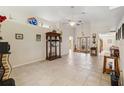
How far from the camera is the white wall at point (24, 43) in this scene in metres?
5.22

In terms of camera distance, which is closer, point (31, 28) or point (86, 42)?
point (31, 28)

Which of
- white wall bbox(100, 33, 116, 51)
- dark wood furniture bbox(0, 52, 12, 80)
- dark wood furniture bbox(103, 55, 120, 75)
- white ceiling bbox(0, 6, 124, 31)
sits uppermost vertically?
white ceiling bbox(0, 6, 124, 31)

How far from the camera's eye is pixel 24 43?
6.12 metres

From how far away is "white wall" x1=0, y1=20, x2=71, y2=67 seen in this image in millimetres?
5223

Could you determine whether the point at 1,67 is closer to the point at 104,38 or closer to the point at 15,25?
the point at 15,25

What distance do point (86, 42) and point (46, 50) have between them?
6.50m

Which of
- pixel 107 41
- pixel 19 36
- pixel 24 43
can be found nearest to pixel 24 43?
pixel 24 43

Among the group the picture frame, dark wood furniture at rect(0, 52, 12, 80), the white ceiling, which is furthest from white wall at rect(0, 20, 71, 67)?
dark wood furniture at rect(0, 52, 12, 80)

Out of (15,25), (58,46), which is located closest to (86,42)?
(58,46)

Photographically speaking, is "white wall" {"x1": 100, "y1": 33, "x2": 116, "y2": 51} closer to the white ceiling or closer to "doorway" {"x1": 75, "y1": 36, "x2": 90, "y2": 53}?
"doorway" {"x1": 75, "y1": 36, "x2": 90, "y2": 53}

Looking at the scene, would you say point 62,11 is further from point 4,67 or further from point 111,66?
point 4,67

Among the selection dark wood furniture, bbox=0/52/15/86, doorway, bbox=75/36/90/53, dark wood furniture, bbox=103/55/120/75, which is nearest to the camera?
dark wood furniture, bbox=0/52/15/86
